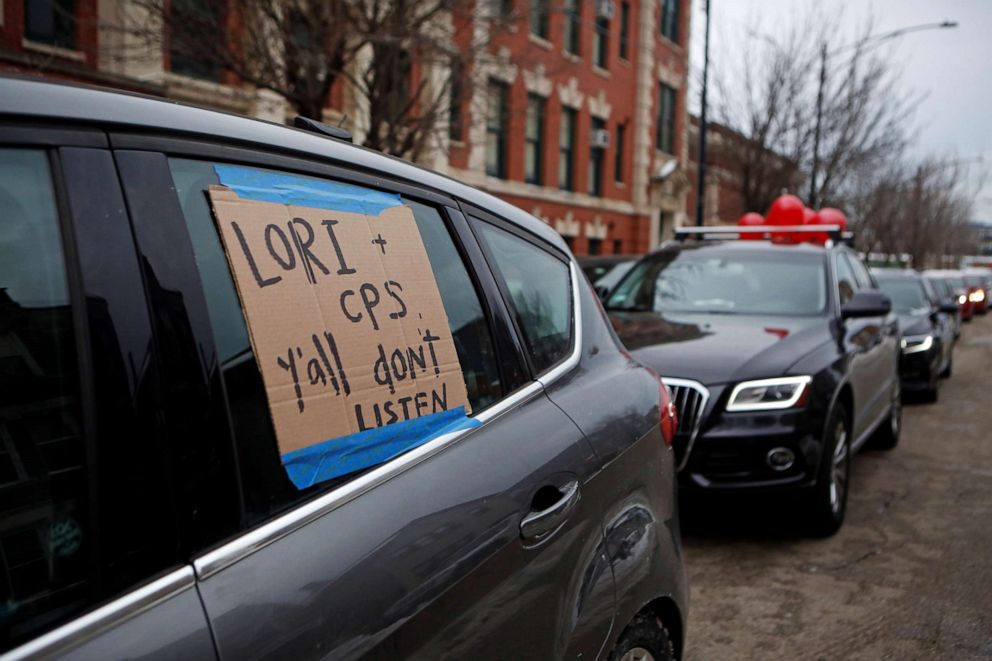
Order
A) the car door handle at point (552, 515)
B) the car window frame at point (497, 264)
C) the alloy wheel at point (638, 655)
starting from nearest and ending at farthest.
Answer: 1. the car door handle at point (552, 515)
2. the car window frame at point (497, 264)
3. the alloy wheel at point (638, 655)

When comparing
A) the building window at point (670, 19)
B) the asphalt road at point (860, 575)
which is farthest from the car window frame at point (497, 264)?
the building window at point (670, 19)

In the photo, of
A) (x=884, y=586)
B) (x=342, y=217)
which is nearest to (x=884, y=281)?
(x=884, y=586)

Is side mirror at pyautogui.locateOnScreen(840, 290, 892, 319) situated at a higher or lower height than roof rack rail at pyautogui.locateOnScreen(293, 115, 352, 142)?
lower

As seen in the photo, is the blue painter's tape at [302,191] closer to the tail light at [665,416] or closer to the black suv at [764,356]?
the tail light at [665,416]

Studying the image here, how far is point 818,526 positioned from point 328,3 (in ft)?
26.4

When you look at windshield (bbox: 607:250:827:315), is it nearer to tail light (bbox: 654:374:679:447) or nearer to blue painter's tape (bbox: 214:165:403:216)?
tail light (bbox: 654:374:679:447)

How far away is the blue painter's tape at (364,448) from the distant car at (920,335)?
9.52 meters

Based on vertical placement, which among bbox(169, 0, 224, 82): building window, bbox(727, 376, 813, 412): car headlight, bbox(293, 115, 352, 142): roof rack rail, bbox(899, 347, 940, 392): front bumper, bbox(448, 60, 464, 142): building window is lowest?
bbox(899, 347, 940, 392): front bumper

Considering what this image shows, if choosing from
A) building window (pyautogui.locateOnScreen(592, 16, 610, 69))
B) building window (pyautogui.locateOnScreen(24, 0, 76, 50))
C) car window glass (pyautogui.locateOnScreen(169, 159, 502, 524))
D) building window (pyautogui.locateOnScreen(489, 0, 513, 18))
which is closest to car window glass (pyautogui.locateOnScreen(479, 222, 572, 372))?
car window glass (pyautogui.locateOnScreen(169, 159, 502, 524))

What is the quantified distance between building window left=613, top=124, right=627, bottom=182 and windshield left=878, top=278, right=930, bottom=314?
14.1m

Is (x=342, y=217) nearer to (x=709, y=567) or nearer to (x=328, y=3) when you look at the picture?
(x=709, y=567)

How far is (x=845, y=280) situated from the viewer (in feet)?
21.5

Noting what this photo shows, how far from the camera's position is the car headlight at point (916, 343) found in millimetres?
10344

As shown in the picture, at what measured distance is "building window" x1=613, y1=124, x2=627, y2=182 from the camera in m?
26.1
